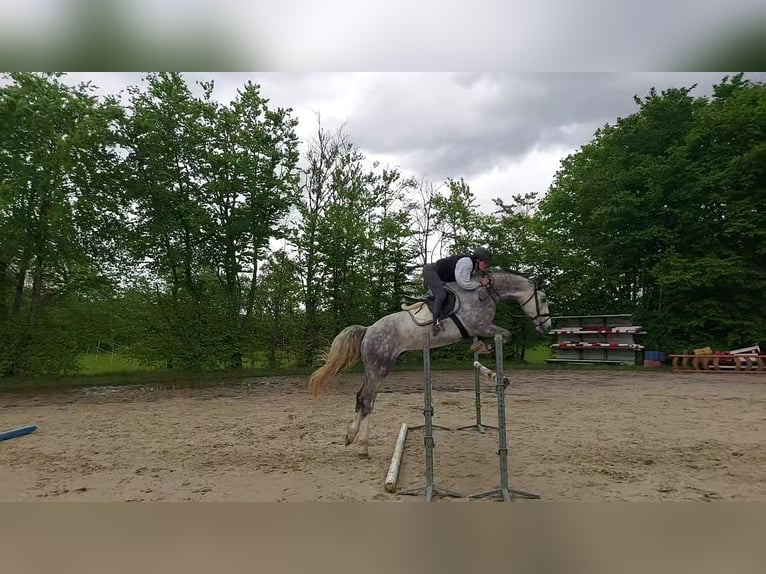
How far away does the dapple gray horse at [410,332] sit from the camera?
3764 mm

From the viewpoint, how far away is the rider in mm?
3717

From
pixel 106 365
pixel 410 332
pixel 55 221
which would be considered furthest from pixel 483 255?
pixel 106 365

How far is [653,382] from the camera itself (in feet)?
24.4

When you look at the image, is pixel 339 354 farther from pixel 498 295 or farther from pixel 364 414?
pixel 498 295

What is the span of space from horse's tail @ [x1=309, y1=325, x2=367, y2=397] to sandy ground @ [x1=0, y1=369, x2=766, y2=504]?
0.69 metres

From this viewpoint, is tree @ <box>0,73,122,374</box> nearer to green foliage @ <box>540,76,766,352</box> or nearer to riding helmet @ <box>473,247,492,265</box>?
riding helmet @ <box>473,247,492,265</box>

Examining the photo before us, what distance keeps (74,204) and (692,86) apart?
Result: 13824 mm

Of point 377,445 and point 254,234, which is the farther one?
point 254,234

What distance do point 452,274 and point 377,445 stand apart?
1.87 metres

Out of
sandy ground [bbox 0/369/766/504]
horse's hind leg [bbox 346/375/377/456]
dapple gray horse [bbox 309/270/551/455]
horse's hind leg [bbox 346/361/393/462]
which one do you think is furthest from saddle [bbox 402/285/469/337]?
sandy ground [bbox 0/369/766/504]

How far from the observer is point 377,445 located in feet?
13.8

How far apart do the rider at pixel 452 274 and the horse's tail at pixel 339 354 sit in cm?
73

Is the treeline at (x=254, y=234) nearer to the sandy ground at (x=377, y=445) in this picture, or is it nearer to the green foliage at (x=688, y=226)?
the green foliage at (x=688, y=226)

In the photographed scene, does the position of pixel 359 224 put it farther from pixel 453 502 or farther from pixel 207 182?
pixel 453 502
